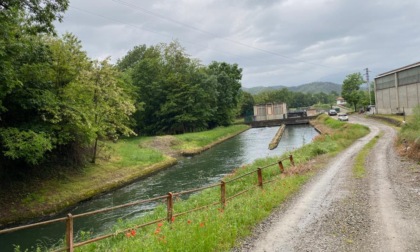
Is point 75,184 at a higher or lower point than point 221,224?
lower

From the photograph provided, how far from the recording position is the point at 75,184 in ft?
69.3

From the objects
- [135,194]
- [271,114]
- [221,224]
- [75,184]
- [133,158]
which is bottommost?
[135,194]

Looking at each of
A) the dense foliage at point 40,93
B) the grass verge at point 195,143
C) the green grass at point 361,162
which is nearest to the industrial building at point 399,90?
the green grass at point 361,162

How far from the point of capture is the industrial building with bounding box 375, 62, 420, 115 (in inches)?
1970

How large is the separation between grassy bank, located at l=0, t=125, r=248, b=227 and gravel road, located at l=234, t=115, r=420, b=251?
12637 millimetres

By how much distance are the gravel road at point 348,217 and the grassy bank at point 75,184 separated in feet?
41.5

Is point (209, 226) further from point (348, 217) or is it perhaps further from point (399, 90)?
point (399, 90)

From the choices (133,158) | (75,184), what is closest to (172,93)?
(133,158)

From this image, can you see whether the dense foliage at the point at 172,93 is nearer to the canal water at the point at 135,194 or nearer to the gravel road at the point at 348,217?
the canal water at the point at 135,194

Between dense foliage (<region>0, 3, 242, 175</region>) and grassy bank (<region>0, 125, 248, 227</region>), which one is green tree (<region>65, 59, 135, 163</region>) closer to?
dense foliage (<region>0, 3, 242, 175</region>)

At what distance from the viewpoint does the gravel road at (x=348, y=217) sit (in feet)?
26.6

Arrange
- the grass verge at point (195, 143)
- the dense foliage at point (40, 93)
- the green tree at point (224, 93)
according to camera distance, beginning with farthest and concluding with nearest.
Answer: the green tree at point (224, 93) < the grass verge at point (195, 143) < the dense foliage at point (40, 93)

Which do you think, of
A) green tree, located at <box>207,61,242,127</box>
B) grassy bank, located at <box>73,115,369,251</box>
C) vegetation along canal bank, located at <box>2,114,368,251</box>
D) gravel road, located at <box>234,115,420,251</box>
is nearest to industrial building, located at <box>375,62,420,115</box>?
green tree, located at <box>207,61,242,127</box>

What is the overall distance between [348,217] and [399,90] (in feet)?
175
